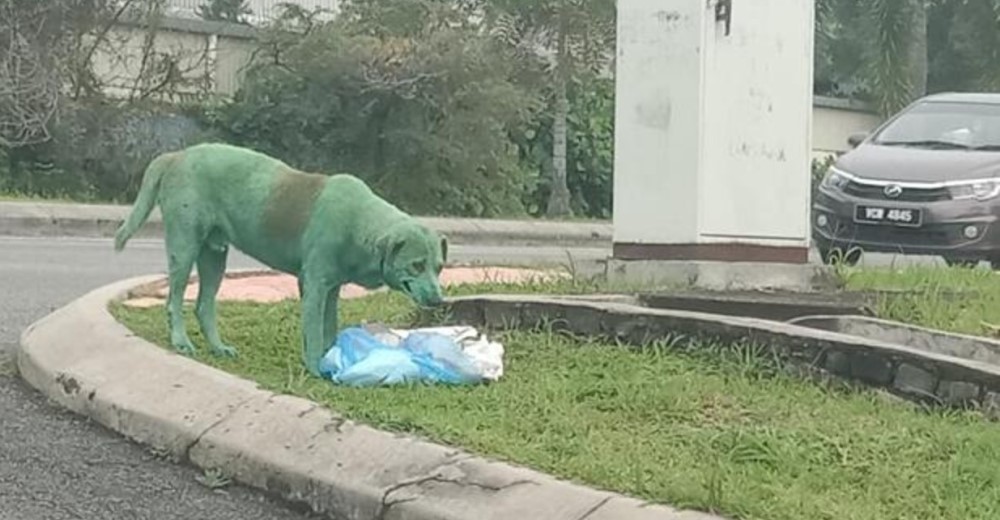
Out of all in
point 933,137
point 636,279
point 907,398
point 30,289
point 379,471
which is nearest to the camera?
point 379,471

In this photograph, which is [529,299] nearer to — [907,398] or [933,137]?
[907,398]

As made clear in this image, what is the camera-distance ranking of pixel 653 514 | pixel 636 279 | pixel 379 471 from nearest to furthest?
pixel 653 514 → pixel 379 471 → pixel 636 279

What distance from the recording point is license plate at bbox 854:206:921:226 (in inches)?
448

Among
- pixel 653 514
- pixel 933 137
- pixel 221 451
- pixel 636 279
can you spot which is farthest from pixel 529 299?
pixel 933 137

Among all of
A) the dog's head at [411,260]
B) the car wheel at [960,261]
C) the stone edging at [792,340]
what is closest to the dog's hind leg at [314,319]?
the dog's head at [411,260]

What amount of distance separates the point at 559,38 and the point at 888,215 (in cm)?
1262

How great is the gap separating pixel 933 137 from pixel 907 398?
7.62 metres

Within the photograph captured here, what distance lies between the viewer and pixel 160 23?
21.2 meters

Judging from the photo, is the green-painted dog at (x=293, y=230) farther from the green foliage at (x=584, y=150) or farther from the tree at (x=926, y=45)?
the tree at (x=926, y=45)

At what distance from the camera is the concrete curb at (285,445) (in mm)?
4285

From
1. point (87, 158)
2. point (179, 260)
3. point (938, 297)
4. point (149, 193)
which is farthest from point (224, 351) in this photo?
point (87, 158)

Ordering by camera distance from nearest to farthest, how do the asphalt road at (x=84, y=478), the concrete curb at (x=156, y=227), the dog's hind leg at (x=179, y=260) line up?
Answer: the asphalt road at (x=84, y=478) < the dog's hind leg at (x=179, y=260) < the concrete curb at (x=156, y=227)

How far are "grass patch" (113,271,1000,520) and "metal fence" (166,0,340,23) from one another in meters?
16.9

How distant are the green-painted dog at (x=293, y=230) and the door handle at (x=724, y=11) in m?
3.05
